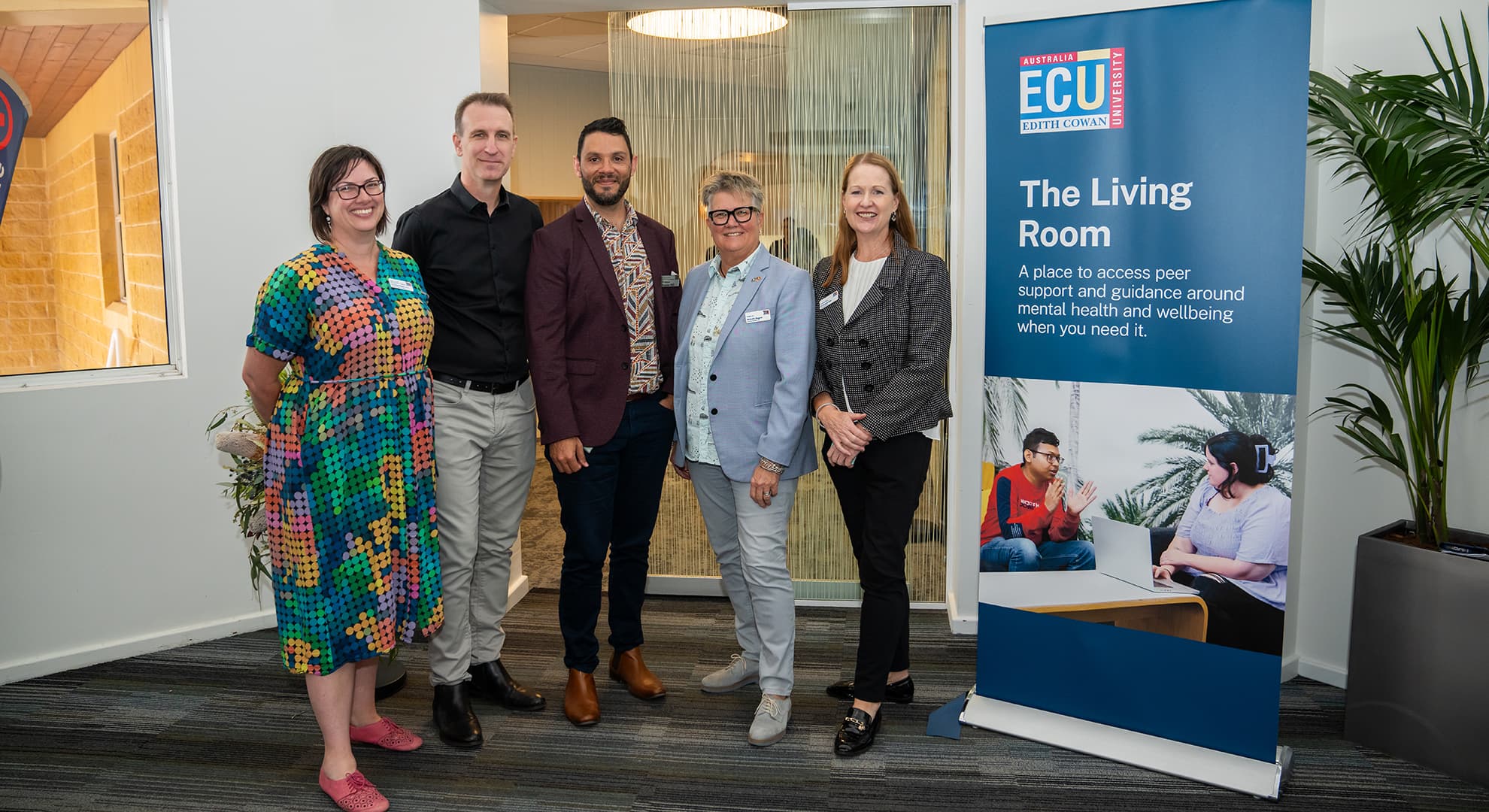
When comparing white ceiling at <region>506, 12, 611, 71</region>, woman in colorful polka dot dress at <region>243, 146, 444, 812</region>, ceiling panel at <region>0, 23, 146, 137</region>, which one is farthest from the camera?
white ceiling at <region>506, 12, 611, 71</region>

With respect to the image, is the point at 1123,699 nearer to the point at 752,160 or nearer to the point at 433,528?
the point at 433,528

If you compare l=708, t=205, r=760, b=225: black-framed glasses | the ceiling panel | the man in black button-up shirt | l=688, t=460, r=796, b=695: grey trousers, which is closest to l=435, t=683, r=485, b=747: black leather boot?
the man in black button-up shirt

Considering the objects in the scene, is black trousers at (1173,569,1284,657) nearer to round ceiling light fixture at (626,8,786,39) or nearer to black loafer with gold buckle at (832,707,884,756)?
black loafer with gold buckle at (832,707,884,756)

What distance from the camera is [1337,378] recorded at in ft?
11.3

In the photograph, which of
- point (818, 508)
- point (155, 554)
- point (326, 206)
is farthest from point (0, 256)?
point (818, 508)

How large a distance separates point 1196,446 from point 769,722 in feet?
5.10

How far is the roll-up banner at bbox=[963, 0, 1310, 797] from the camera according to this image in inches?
108

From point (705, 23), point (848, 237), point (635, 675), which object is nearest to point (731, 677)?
point (635, 675)

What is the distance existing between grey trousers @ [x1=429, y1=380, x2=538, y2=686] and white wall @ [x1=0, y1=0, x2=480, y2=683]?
1381 mm

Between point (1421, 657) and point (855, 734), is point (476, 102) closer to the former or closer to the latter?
point (855, 734)

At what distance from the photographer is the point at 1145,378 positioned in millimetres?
2932

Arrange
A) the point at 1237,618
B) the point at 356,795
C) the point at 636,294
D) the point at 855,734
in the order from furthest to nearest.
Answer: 1. the point at 636,294
2. the point at 855,734
3. the point at 1237,618
4. the point at 356,795

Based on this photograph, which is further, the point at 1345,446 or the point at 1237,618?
the point at 1345,446

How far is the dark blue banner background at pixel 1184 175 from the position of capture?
270 cm
